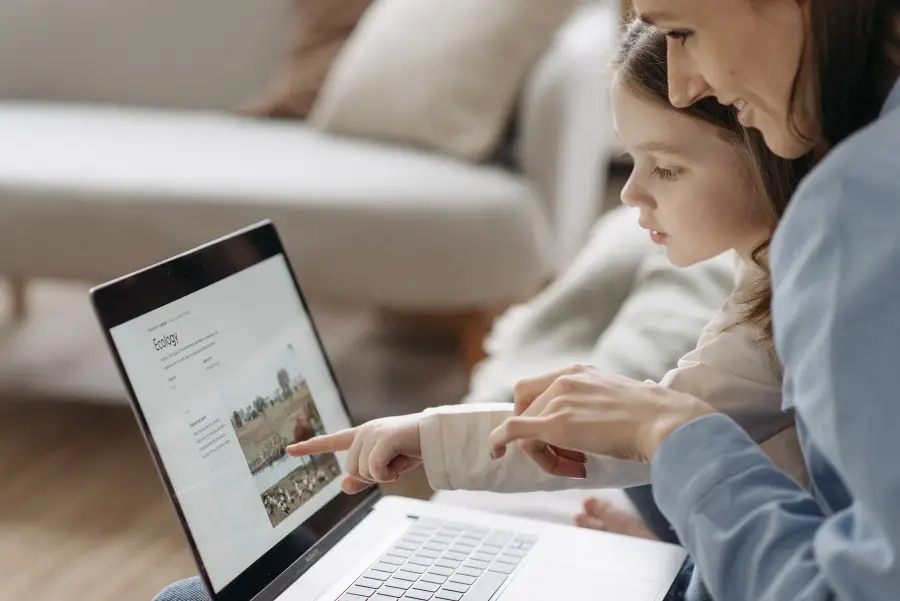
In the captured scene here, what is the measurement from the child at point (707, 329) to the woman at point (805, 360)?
0.42 feet

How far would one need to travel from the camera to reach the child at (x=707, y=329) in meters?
0.82

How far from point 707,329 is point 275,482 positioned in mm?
365

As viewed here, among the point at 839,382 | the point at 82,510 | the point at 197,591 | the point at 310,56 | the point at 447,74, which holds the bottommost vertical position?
the point at 82,510

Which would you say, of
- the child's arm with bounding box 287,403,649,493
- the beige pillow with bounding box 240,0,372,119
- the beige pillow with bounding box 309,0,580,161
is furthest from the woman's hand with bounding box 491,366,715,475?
the beige pillow with bounding box 240,0,372,119

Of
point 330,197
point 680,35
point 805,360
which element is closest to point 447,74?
point 330,197

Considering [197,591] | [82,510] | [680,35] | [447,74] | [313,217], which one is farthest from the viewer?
[447,74]

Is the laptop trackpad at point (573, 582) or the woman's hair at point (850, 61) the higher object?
the woman's hair at point (850, 61)

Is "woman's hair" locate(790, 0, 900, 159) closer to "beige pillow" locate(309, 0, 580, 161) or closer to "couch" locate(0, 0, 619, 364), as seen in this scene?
"couch" locate(0, 0, 619, 364)

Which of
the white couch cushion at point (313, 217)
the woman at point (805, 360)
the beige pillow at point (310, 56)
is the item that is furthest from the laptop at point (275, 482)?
the beige pillow at point (310, 56)

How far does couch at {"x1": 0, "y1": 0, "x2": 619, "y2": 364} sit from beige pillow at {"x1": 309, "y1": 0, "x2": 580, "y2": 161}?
38 millimetres

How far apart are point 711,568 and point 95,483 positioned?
5.25 ft

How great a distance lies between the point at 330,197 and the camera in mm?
2062

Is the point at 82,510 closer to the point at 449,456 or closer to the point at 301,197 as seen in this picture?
the point at 301,197

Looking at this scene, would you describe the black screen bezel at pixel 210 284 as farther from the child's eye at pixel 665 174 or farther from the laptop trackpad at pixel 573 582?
the child's eye at pixel 665 174
